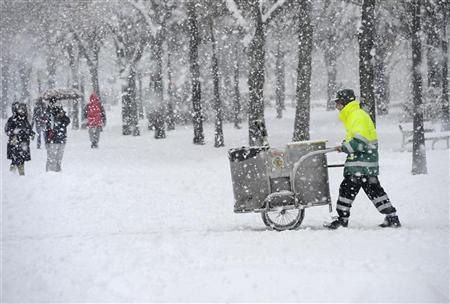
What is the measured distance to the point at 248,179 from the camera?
8078 mm

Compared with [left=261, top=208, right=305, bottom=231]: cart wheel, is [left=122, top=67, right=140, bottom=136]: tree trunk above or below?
above

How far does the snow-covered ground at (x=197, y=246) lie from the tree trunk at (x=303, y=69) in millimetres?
3939

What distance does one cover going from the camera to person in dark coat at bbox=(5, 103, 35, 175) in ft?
47.1

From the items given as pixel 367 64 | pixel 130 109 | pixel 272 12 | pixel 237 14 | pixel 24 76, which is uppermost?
pixel 24 76

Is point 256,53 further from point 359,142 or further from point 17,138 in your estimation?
point 359,142

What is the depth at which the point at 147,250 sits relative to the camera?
7145 millimetres

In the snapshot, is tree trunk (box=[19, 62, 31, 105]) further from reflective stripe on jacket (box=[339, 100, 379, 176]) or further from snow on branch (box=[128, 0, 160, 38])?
reflective stripe on jacket (box=[339, 100, 379, 176])

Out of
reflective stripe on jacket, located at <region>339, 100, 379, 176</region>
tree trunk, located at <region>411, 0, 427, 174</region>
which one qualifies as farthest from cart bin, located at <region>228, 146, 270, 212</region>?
tree trunk, located at <region>411, 0, 427, 174</region>

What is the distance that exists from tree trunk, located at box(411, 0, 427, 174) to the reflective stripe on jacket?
5785 mm

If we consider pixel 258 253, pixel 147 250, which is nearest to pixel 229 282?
pixel 258 253

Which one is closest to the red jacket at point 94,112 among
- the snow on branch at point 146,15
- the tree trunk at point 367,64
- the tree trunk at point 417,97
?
the snow on branch at point 146,15

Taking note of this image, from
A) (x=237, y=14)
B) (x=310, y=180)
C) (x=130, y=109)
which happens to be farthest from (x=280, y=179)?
(x=130, y=109)

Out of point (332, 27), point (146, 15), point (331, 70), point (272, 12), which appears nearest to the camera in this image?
point (272, 12)

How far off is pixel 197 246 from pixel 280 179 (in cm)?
166
